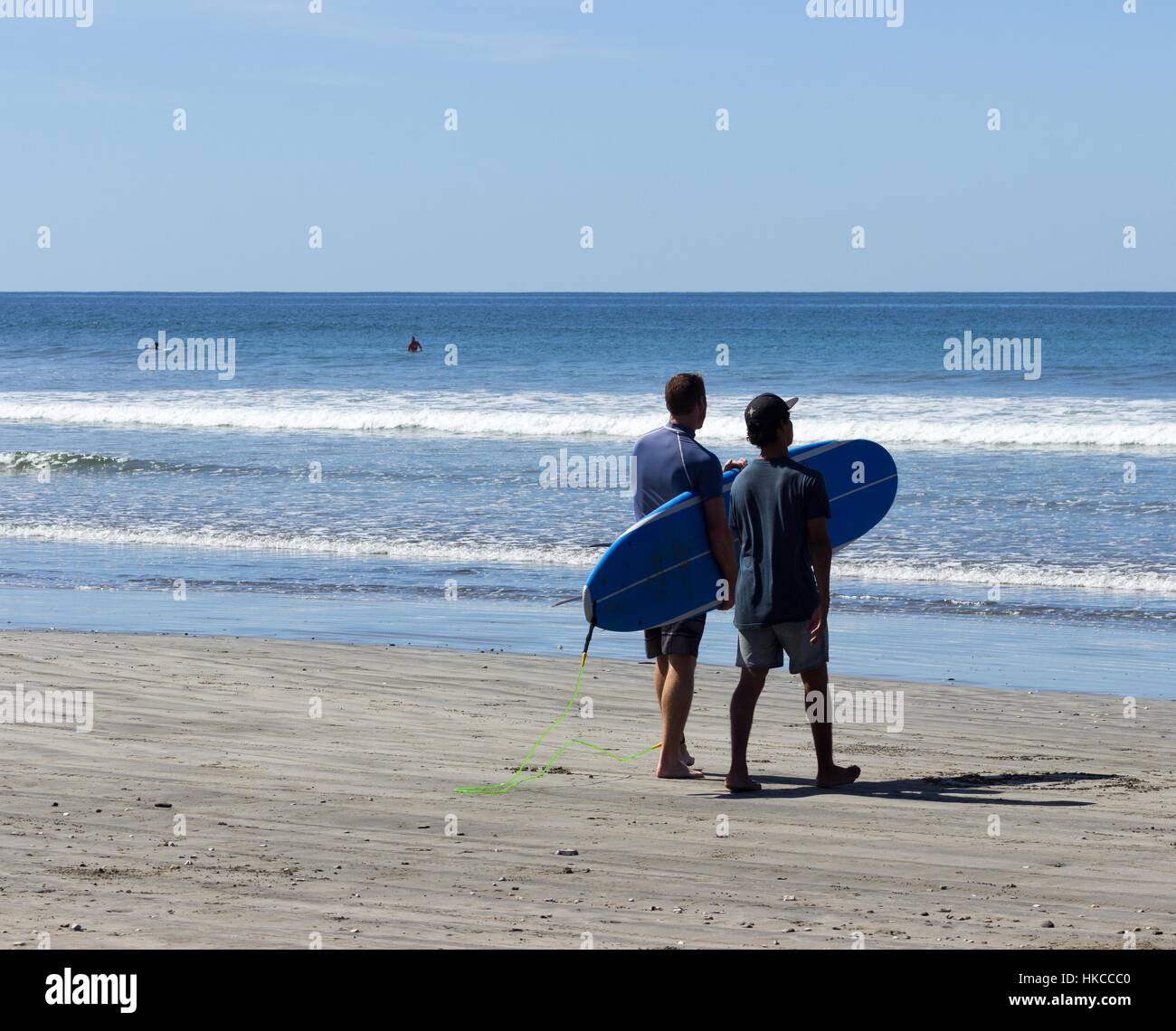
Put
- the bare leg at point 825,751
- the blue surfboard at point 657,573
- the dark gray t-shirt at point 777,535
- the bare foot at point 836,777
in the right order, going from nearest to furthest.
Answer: the dark gray t-shirt at point 777,535
the bare leg at point 825,751
the bare foot at point 836,777
the blue surfboard at point 657,573

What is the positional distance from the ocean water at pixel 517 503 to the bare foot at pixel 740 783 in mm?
2975

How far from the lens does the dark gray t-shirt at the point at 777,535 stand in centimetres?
551

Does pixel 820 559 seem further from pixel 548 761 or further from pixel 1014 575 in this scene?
pixel 1014 575

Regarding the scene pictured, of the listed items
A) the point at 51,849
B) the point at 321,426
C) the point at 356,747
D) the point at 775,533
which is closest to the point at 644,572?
the point at 775,533

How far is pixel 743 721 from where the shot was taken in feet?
18.9

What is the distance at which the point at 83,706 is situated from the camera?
7.26m

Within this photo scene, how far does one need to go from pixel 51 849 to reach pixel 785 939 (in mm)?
2482

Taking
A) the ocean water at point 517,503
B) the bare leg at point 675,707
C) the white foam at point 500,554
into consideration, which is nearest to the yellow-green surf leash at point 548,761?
the bare leg at point 675,707

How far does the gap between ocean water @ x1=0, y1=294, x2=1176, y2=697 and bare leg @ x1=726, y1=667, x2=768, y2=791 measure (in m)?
3.00

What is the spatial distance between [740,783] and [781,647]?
0.58 meters

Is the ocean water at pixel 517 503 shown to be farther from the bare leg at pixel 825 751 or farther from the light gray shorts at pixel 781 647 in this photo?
the light gray shorts at pixel 781 647

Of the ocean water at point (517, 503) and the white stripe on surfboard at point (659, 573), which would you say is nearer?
the white stripe on surfboard at point (659, 573)

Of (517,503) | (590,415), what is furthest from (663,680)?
(590,415)

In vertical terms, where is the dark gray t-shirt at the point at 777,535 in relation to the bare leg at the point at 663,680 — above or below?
above
